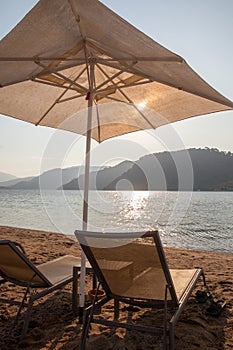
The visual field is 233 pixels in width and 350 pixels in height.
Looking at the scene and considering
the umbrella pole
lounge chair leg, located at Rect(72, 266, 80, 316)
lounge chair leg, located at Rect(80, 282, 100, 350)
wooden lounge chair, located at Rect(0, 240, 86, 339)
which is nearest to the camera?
lounge chair leg, located at Rect(80, 282, 100, 350)

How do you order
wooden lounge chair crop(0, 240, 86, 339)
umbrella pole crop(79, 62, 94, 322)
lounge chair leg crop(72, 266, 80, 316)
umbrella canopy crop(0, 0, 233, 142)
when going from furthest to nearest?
1. lounge chair leg crop(72, 266, 80, 316)
2. umbrella pole crop(79, 62, 94, 322)
3. wooden lounge chair crop(0, 240, 86, 339)
4. umbrella canopy crop(0, 0, 233, 142)

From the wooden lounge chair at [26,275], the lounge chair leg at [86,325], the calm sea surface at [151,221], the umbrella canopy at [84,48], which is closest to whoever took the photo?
the lounge chair leg at [86,325]

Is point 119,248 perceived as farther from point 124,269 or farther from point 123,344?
point 123,344

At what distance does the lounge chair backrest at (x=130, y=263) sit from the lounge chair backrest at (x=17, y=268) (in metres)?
0.66

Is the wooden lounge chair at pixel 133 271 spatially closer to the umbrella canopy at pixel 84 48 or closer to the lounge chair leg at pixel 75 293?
the lounge chair leg at pixel 75 293

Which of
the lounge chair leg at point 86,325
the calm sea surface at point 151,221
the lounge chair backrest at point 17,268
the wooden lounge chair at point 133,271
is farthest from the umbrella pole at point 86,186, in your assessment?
the calm sea surface at point 151,221

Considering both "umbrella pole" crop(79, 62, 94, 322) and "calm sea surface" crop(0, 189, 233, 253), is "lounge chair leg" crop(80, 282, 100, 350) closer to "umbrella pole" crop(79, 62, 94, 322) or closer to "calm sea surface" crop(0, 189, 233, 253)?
"umbrella pole" crop(79, 62, 94, 322)

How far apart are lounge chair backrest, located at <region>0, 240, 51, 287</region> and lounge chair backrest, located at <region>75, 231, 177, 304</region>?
66cm

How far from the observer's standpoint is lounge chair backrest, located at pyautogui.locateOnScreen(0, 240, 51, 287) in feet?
8.87

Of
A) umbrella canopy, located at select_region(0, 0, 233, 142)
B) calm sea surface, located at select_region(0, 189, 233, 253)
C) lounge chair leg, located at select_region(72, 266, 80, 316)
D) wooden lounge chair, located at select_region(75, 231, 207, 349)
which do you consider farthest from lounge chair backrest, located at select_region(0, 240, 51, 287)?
calm sea surface, located at select_region(0, 189, 233, 253)

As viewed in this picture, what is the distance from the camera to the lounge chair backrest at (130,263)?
2256 mm

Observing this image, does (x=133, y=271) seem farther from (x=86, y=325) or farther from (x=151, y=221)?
(x=151, y=221)

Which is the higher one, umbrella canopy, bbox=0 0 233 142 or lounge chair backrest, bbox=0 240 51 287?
umbrella canopy, bbox=0 0 233 142

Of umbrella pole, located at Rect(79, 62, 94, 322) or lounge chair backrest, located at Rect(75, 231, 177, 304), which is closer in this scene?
lounge chair backrest, located at Rect(75, 231, 177, 304)
